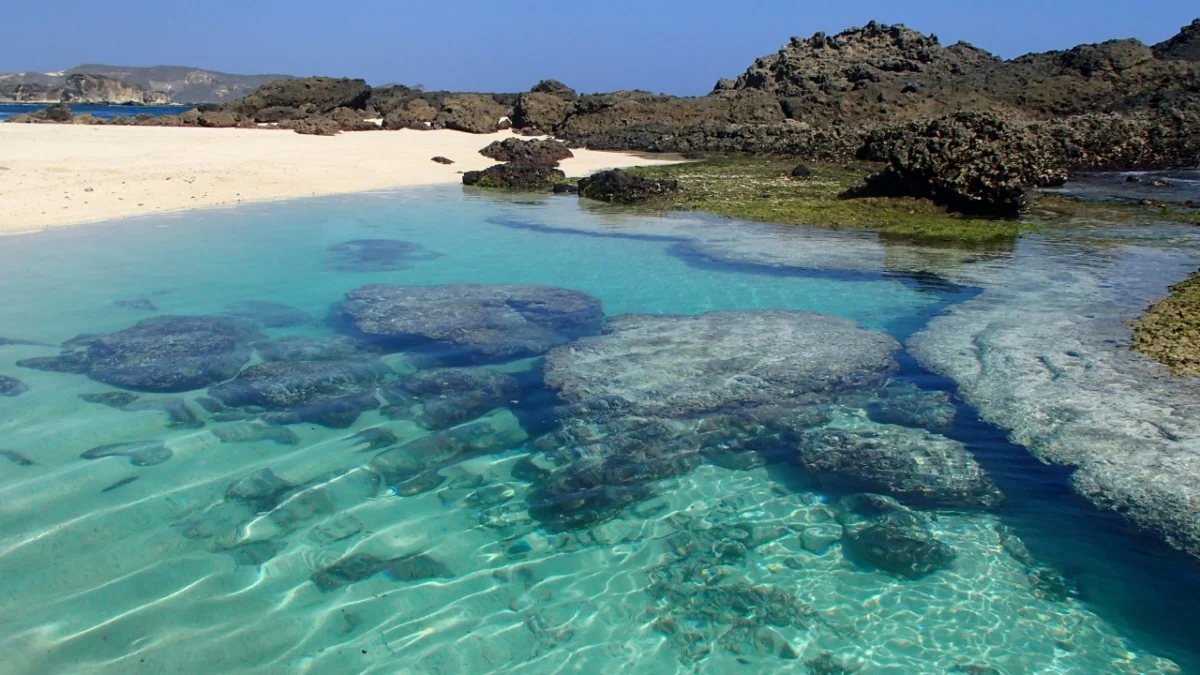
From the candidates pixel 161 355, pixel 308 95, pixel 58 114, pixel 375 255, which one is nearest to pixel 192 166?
pixel 375 255

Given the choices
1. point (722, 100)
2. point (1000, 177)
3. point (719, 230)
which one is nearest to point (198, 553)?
point (719, 230)

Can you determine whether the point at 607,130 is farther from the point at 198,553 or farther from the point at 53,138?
the point at 198,553

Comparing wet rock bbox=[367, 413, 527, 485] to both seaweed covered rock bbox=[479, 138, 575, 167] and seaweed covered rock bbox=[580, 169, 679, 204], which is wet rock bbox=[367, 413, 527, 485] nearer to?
seaweed covered rock bbox=[580, 169, 679, 204]

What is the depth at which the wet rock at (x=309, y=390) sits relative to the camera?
5453mm

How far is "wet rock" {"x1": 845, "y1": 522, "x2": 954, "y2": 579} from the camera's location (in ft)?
12.7

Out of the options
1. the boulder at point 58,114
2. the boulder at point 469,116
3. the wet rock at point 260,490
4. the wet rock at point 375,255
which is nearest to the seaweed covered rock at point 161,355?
the wet rock at point 260,490

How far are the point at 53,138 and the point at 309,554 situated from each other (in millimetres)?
22669

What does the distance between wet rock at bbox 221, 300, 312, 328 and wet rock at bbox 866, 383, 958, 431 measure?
16.8 feet

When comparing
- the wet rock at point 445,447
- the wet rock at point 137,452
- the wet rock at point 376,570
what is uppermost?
the wet rock at point 445,447

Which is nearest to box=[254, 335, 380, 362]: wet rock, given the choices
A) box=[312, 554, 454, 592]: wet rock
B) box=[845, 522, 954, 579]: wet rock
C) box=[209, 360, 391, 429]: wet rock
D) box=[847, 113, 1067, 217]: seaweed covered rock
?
box=[209, 360, 391, 429]: wet rock

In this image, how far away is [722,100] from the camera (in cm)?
3691

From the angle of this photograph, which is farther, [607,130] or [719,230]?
[607,130]

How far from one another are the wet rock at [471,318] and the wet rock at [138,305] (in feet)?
5.75

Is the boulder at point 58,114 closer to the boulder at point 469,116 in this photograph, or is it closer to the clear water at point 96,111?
the boulder at point 469,116
